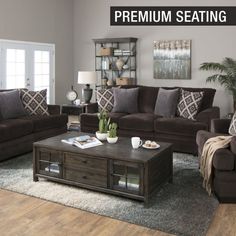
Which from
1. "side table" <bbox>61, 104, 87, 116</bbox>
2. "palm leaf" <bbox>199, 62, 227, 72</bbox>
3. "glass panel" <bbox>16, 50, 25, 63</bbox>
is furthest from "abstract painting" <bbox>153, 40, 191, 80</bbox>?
"glass panel" <bbox>16, 50, 25, 63</bbox>

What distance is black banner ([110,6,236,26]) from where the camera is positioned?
6734 mm

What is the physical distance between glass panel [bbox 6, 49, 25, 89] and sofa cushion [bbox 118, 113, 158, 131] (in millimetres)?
2683

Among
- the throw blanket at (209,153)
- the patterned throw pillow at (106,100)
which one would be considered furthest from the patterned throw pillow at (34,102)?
the throw blanket at (209,153)

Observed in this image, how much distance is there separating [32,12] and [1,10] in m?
0.83

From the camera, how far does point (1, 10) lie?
642 centimetres

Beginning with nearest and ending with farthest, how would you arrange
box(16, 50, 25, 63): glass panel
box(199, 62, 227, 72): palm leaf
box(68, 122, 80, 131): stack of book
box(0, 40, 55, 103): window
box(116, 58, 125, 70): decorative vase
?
box(68, 122, 80, 131): stack of book < box(199, 62, 227, 72): palm leaf < box(0, 40, 55, 103): window < box(16, 50, 25, 63): glass panel < box(116, 58, 125, 70): decorative vase

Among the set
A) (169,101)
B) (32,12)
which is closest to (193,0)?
(169,101)

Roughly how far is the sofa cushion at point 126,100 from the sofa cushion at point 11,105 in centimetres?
155

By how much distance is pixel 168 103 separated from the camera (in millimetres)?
5586

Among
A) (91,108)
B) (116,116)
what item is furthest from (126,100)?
(91,108)

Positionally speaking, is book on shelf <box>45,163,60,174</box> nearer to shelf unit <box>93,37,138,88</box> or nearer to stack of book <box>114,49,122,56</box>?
shelf unit <box>93,37,138,88</box>

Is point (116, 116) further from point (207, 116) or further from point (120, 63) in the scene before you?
point (120, 63)

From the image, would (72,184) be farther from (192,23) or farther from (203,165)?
(192,23)

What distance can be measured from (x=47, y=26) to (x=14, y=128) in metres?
3.57
